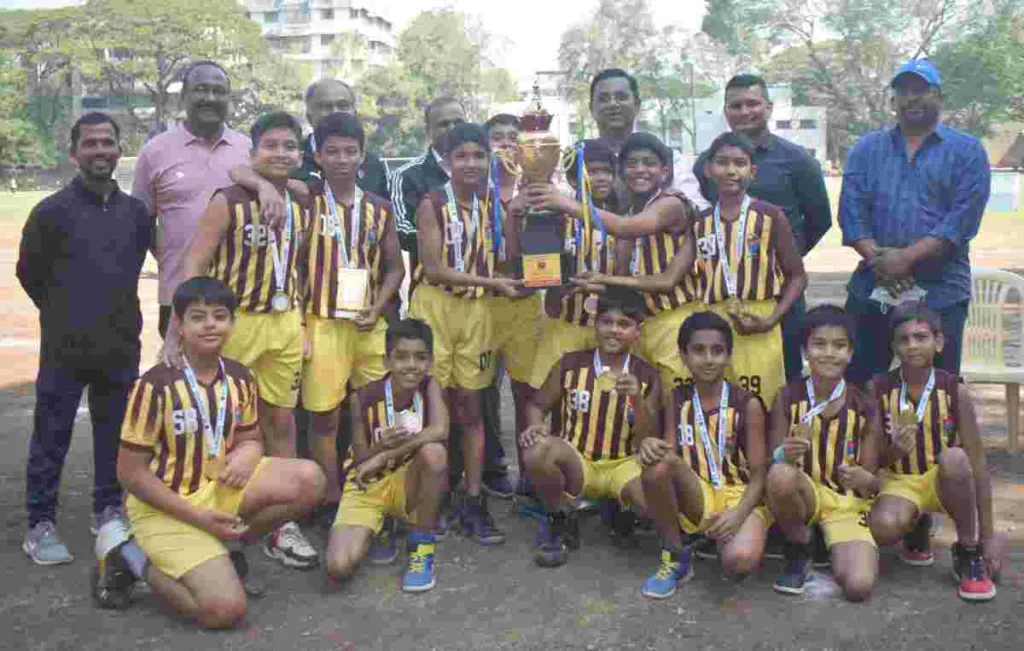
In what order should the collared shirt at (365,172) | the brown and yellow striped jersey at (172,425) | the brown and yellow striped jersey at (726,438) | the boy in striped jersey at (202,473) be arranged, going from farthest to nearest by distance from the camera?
the collared shirt at (365,172)
the brown and yellow striped jersey at (726,438)
the brown and yellow striped jersey at (172,425)
the boy in striped jersey at (202,473)

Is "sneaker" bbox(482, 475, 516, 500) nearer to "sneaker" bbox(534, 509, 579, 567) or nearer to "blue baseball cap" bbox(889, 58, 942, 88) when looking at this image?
"sneaker" bbox(534, 509, 579, 567)

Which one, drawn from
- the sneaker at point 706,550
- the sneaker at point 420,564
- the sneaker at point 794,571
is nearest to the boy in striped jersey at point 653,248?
the sneaker at point 706,550

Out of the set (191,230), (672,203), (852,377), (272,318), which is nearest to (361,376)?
(272,318)

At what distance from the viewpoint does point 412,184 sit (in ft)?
19.4

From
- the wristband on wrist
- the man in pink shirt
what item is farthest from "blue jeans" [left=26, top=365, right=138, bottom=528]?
the wristband on wrist

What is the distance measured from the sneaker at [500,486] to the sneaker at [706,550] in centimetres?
135

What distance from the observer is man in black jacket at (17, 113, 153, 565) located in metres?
4.92

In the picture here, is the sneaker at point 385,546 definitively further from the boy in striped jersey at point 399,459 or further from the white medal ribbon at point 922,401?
the white medal ribbon at point 922,401

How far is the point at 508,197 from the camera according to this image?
5.67m

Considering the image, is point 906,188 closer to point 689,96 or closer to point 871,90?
point 871,90

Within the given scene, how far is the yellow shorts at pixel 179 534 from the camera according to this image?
4.20m

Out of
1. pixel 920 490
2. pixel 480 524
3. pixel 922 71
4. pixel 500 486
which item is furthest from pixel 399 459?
pixel 922 71

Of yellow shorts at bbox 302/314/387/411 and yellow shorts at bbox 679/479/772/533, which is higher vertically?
yellow shorts at bbox 302/314/387/411

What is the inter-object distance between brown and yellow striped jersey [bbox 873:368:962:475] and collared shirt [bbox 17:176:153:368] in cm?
364
